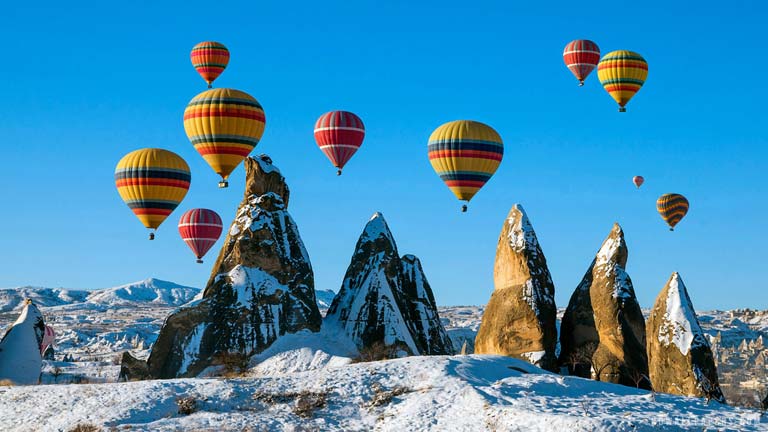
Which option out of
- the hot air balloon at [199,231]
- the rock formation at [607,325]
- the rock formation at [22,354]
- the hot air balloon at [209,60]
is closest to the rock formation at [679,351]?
the rock formation at [607,325]

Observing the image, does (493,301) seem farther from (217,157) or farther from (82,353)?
(82,353)

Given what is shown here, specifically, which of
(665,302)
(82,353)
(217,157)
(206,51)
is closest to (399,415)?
(665,302)

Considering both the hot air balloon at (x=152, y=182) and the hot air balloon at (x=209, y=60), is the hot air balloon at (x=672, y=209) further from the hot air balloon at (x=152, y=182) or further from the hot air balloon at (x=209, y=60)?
the hot air balloon at (x=152, y=182)

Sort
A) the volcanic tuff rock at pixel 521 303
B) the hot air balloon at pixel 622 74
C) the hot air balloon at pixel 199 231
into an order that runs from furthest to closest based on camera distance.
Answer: the hot air balloon at pixel 622 74 < the hot air balloon at pixel 199 231 < the volcanic tuff rock at pixel 521 303

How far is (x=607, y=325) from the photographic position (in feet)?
116

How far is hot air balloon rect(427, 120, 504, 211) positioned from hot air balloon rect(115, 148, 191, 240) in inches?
565

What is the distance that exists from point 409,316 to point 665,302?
12.7 meters

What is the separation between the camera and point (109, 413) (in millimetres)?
27125

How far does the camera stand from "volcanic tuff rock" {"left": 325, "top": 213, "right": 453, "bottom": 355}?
39469 millimetres

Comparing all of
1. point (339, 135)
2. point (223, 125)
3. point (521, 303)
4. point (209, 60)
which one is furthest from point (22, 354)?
point (209, 60)

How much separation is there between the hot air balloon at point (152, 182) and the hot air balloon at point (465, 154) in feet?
47.1

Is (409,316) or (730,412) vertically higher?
(409,316)

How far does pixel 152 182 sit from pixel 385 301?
1889cm

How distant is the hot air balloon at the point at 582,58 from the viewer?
245 ft
